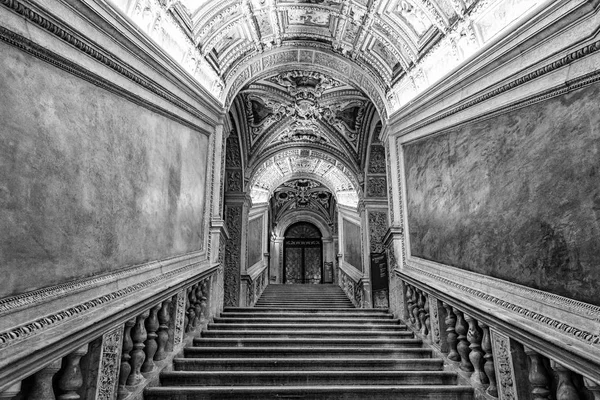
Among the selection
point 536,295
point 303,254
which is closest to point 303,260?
point 303,254

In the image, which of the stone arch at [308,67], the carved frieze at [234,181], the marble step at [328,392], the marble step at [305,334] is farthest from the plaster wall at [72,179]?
the carved frieze at [234,181]

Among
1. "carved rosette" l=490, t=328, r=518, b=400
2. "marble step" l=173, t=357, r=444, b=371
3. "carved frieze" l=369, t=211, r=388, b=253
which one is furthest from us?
"carved frieze" l=369, t=211, r=388, b=253

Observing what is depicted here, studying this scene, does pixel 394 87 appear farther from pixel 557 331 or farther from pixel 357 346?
→ pixel 557 331

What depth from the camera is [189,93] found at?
5.04m

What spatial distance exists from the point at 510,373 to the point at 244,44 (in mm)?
5442

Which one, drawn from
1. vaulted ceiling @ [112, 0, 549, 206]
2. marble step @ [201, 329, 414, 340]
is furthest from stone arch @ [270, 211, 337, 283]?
marble step @ [201, 329, 414, 340]

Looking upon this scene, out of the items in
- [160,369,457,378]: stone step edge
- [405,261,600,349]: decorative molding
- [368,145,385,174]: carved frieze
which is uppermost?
[368,145,385,174]: carved frieze

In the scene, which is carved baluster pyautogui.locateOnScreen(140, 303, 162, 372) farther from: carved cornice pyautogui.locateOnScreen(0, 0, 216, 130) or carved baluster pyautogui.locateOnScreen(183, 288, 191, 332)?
carved cornice pyautogui.locateOnScreen(0, 0, 216, 130)

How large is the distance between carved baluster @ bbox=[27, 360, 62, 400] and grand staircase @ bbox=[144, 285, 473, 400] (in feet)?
4.14

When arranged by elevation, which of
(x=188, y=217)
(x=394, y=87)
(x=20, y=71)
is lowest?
(x=188, y=217)

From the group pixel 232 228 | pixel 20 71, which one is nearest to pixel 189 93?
pixel 20 71

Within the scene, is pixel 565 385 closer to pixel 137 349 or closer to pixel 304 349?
pixel 304 349

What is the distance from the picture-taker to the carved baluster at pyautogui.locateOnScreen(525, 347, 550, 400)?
2.57 m

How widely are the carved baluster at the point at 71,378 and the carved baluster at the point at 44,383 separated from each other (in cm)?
14
